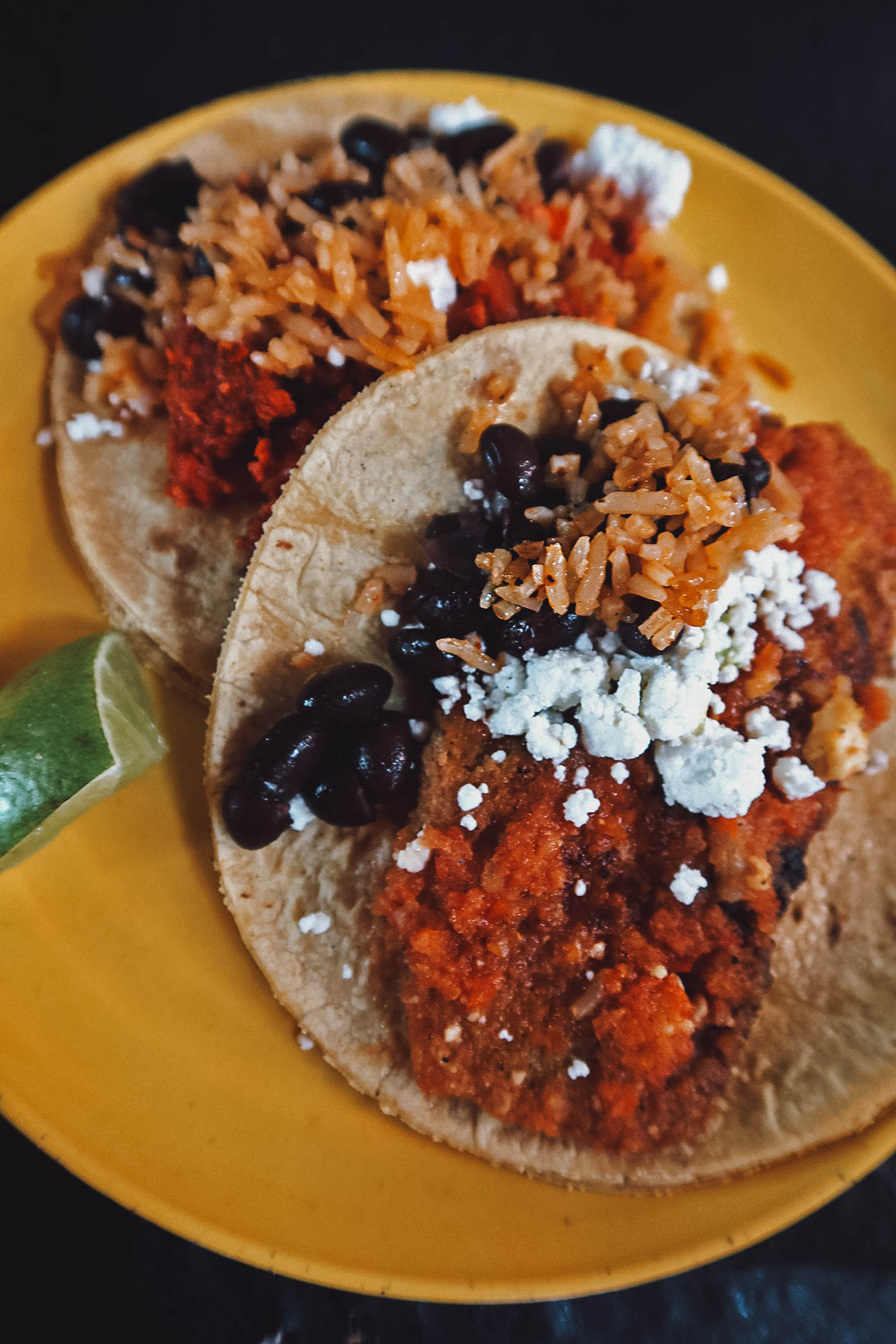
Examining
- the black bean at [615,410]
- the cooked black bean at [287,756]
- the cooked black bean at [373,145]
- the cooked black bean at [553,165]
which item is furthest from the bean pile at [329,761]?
the cooked black bean at [553,165]

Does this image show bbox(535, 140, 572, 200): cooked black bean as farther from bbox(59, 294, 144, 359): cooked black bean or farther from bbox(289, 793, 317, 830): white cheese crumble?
bbox(289, 793, 317, 830): white cheese crumble

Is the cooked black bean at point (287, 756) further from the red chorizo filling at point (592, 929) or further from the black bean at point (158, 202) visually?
the black bean at point (158, 202)

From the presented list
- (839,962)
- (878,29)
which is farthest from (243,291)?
(878,29)

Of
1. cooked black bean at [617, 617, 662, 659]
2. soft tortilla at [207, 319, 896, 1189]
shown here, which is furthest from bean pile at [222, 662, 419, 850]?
cooked black bean at [617, 617, 662, 659]

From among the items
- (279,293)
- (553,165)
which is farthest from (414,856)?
(553,165)

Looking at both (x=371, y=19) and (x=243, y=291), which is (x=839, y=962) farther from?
(x=371, y=19)

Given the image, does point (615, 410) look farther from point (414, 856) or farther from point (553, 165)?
point (414, 856)
